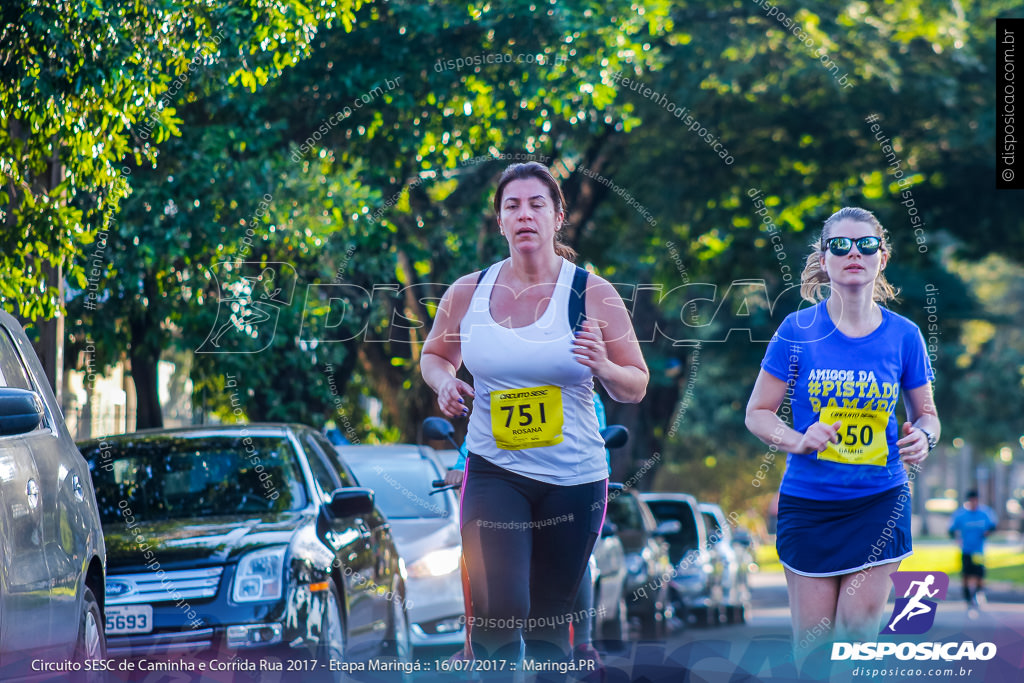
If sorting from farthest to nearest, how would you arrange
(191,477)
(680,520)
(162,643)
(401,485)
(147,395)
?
(680,520)
(147,395)
(401,485)
(191,477)
(162,643)

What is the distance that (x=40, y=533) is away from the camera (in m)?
4.68

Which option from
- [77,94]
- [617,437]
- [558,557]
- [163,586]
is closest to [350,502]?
[163,586]

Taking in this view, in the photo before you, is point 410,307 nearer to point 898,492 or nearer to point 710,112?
point 710,112

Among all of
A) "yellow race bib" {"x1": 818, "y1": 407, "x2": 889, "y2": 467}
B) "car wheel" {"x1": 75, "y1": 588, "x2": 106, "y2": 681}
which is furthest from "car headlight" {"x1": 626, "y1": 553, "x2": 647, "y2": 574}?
"yellow race bib" {"x1": 818, "y1": 407, "x2": 889, "y2": 467}

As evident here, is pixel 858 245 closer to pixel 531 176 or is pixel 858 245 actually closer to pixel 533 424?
pixel 531 176

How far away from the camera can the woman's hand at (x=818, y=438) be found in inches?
195

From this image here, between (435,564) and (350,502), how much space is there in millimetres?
3246

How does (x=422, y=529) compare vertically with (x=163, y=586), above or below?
below

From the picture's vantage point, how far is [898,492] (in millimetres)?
5066

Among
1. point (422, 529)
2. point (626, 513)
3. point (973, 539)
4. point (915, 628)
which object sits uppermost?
point (915, 628)

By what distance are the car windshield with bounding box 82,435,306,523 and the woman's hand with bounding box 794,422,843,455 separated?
349 centimetres

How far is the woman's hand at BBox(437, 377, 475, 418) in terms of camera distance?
16.0 feet

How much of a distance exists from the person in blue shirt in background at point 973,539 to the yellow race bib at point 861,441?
1707 centimetres

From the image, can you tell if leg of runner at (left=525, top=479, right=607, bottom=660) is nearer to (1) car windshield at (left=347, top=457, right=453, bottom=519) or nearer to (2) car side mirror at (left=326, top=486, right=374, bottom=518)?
(2) car side mirror at (left=326, top=486, right=374, bottom=518)
